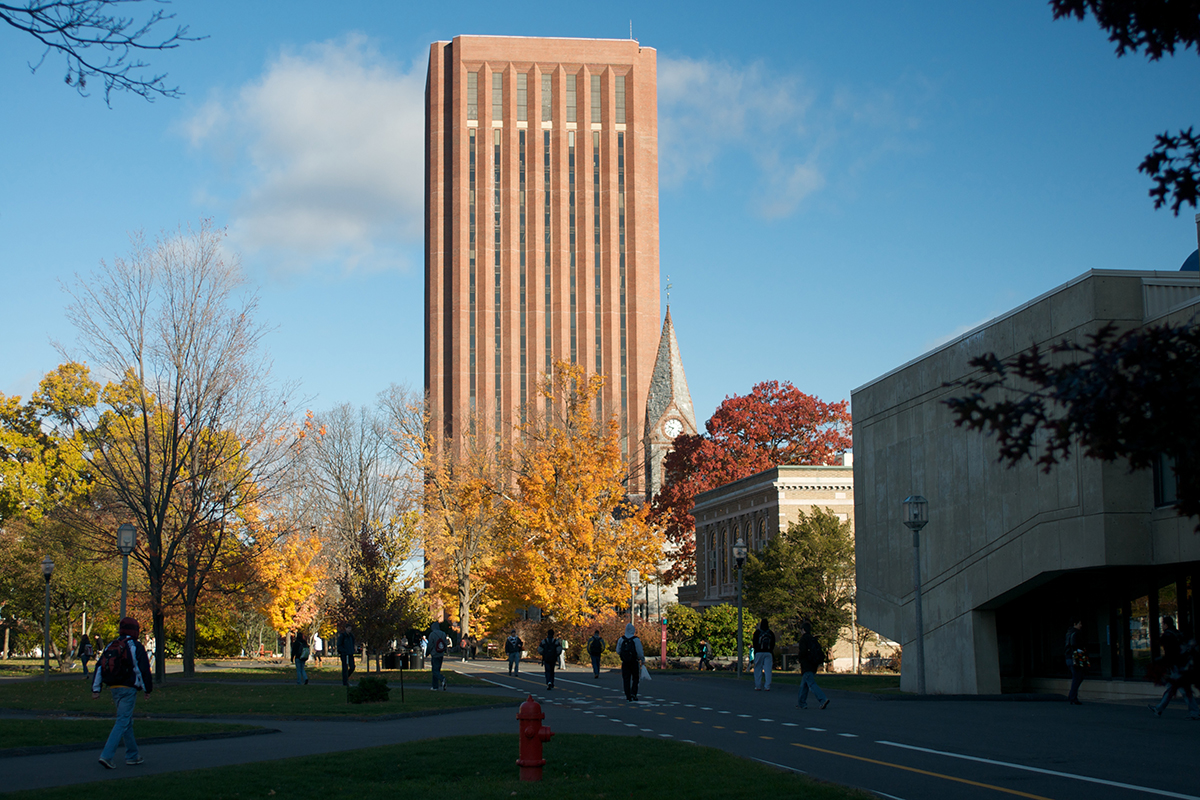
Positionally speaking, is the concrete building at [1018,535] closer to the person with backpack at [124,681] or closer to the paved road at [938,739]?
the paved road at [938,739]

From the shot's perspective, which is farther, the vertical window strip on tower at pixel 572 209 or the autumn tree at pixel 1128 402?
the vertical window strip on tower at pixel 572 209

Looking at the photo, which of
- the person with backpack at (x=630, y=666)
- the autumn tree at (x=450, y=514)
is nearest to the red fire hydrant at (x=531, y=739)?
the person with backpack at (x=630, y=666)

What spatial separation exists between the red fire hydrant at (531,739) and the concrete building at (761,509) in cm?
3587

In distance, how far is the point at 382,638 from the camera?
92.2ft

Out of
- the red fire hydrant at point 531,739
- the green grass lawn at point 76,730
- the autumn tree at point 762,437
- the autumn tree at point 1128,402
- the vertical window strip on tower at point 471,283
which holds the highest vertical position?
the vertical window strip on tower at point 471,283

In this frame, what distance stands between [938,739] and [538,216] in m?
105

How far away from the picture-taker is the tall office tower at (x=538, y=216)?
4587 inches

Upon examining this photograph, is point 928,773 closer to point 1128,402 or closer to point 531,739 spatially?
point 531,739

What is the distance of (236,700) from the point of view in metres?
24.9

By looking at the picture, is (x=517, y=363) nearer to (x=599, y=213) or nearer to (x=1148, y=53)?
(x=599, y=213)

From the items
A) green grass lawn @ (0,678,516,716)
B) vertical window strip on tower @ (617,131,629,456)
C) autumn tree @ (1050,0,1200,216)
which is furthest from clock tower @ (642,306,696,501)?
autumn tree @ (1050,0,1200,216)

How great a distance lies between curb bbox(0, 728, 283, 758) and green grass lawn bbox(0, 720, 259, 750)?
108mm

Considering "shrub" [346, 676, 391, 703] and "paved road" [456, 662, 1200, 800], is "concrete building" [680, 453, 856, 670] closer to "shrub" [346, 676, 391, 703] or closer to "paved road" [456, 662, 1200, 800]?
"paved road" [456, 662, 1200, 800]

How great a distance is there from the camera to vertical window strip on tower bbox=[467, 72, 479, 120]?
Answer: 388 feet
